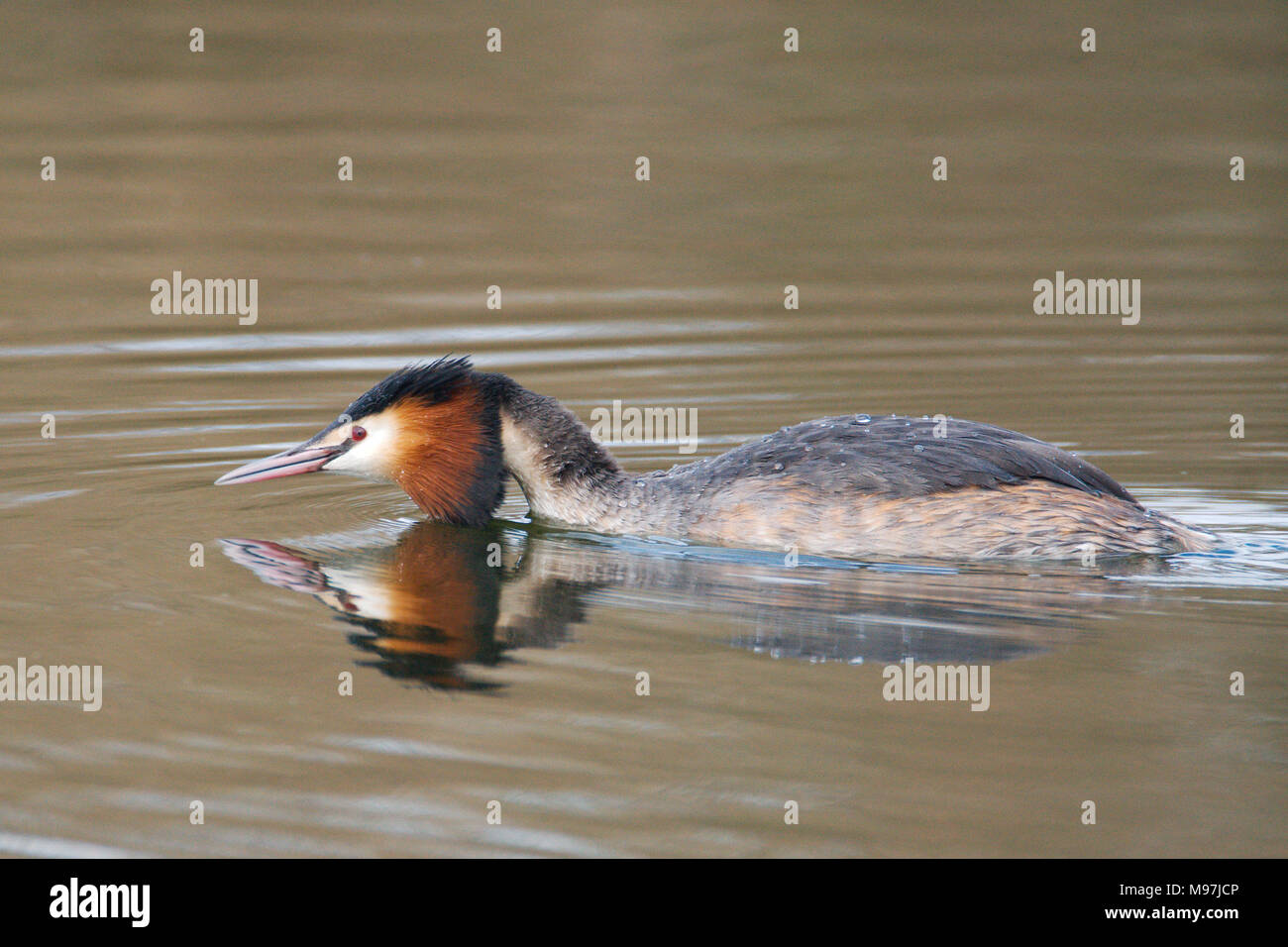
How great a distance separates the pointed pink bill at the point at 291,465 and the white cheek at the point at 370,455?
0.04 metres

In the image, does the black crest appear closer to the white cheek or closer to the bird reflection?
the white cheek

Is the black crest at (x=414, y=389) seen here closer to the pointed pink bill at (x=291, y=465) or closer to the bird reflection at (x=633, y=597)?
the pointed pink bill at (x=291, y=465)

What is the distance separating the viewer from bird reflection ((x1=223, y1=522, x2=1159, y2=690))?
21.3 ft

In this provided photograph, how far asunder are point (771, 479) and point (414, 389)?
1723mm

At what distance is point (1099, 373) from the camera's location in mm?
11203

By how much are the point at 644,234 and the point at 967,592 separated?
27.9 ft

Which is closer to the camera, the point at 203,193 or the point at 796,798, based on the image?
the point at 796,798

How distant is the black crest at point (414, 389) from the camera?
809cm

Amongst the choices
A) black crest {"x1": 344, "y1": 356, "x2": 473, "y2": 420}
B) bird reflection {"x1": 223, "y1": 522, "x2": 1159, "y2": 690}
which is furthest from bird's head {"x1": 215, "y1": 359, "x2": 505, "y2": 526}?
bird reflection {"x1": 223, "y1": 522, "x2": 1159, "y2": 690}

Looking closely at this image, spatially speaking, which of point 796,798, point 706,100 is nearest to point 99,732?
point 796,798

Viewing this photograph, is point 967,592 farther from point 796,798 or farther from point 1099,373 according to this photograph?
point 1099,373

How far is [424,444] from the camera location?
8156mm

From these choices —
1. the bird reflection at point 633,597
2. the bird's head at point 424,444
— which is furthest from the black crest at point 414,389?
the bird reflection at point 633,597
